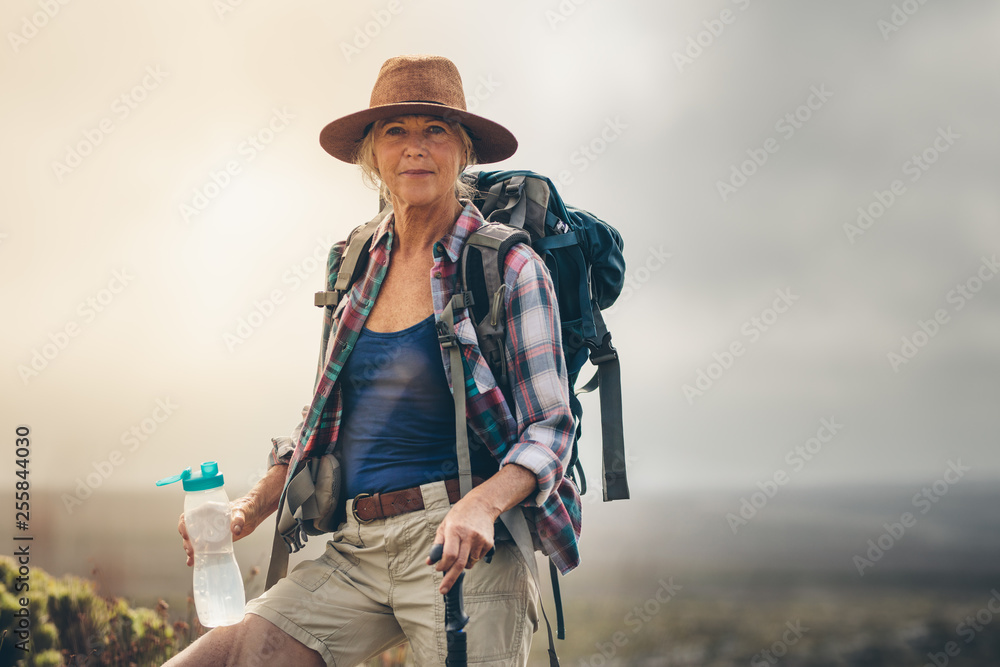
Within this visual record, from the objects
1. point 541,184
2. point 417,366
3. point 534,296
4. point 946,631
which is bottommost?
point 946,631

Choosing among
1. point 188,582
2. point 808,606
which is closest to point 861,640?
point 808,606

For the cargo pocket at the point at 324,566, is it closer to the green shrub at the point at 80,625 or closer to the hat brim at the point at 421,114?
the hat brim at the point at 421,114

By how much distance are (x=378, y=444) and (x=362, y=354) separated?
0.30m

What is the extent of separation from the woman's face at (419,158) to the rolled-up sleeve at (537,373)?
1.19 ft

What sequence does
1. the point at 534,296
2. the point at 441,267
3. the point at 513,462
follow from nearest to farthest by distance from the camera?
the point at 513,462, the point at 534,296, the point at 441,267

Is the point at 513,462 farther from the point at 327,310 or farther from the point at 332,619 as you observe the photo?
the point at 327,310

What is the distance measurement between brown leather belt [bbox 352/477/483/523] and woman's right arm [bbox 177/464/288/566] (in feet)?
1.35

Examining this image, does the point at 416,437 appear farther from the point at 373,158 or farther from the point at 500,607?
the point at 373,158

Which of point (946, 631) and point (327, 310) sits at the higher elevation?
point (327, 310)

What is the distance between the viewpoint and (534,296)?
231cm

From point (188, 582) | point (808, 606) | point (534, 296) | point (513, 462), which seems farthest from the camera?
point (808, 606)

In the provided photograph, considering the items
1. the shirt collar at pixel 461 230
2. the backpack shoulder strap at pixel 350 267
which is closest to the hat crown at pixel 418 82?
the shirt collar at pixel 461 230

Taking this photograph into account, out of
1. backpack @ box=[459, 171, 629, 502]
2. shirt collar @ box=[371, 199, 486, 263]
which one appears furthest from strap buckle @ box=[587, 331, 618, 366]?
shirt collar @ box=[371, 199, 486, 263]

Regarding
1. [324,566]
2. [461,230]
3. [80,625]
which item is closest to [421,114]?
[461,230]
